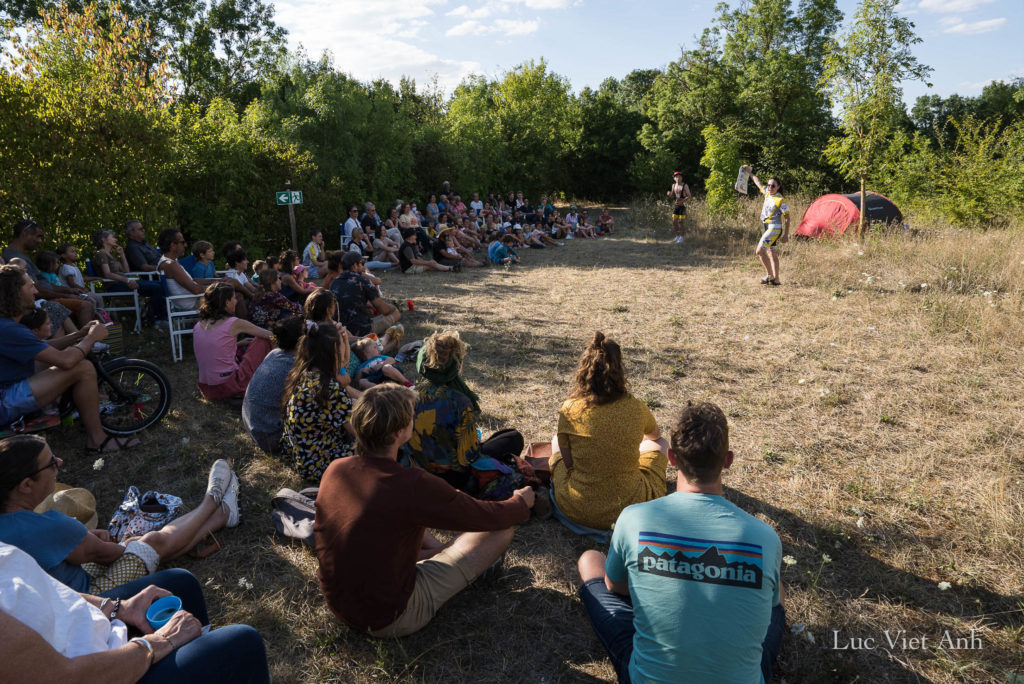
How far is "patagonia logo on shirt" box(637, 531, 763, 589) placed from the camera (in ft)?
6.51

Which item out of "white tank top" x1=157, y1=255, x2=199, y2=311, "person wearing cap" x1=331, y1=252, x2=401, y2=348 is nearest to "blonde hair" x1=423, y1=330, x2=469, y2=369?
"person wearing cap" x1=331, y1=252, x2=401, y2=348

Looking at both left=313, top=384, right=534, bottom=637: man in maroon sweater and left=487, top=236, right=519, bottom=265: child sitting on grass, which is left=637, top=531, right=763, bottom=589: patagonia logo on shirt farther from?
left=487, top=236, right=519, bottom=265: child sitting on grass

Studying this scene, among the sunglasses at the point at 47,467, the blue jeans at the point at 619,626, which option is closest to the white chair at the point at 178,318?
the sunglasses at the point at 47,467

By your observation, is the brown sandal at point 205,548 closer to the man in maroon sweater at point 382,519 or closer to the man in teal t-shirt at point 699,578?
the man in maroon sweater at point 382,519

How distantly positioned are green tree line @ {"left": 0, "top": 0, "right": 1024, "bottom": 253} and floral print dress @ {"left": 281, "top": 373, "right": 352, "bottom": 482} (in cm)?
595

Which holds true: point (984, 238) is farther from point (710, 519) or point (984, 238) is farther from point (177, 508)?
point (177, 508)

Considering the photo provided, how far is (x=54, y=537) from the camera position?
8.04 ft

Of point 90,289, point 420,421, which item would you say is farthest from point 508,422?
point 90,289

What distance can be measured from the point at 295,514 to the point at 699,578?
8.44ft

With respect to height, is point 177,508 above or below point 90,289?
below

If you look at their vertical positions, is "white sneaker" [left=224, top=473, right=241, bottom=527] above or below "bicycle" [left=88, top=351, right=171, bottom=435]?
below

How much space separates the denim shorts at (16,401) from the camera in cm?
420

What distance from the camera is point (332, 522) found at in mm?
2625

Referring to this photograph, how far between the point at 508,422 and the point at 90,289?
18.9 ft
